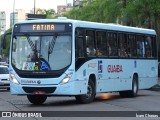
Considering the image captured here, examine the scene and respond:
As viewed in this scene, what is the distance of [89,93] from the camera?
20.8 metres

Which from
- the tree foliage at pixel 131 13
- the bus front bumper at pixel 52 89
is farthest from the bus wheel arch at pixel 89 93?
the tree foliage at pixel 131 13

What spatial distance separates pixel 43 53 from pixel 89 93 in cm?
253

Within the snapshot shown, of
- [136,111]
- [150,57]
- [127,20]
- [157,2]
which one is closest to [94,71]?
[136,111]

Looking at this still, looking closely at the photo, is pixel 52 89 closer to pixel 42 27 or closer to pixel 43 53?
pixel 43 53

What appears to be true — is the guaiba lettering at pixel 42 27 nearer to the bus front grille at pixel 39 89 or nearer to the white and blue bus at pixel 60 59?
the white and blue bus at pixel 60 59

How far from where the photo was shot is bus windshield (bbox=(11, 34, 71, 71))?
63.5 ft

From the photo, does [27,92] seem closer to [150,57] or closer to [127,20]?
[150,57]

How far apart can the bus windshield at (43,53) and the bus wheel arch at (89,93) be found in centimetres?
173

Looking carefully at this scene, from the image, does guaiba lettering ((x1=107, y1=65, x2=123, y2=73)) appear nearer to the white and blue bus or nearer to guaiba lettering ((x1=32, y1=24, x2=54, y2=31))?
the white and blue bus

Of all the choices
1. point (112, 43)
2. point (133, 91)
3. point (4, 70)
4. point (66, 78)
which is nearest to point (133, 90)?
point (133, 91)

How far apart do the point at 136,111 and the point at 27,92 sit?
4.38 metres

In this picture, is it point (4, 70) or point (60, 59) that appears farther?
point (4, 70)

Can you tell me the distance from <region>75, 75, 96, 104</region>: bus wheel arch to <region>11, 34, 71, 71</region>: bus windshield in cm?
173

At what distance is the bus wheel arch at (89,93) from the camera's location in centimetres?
2039
